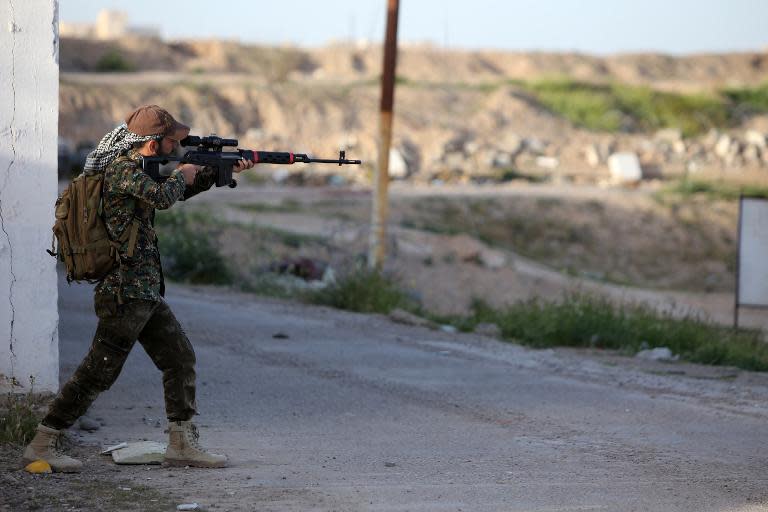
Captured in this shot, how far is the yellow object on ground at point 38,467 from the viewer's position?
18.2 feet

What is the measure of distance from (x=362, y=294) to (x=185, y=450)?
6.86 metres

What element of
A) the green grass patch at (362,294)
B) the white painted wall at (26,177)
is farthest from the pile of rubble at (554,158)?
the white painted wall at (26,177)

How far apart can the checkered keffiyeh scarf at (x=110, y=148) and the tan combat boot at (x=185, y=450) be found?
136 cm

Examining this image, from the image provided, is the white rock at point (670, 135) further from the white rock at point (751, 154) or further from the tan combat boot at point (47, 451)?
the tan combat boot at point (47, 451)

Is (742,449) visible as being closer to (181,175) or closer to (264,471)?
(264,471)

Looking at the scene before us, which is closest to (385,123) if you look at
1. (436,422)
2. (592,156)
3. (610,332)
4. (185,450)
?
(610,332)

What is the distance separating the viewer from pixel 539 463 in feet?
20.3

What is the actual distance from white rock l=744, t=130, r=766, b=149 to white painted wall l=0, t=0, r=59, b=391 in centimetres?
4155

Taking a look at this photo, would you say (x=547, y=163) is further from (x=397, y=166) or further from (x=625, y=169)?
(x=397, y=166)

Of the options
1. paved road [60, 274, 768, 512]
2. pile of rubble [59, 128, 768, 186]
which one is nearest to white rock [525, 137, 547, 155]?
pile of rubble [59, 128, 768, 186]

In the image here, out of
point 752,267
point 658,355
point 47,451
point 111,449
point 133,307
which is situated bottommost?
point 658,355

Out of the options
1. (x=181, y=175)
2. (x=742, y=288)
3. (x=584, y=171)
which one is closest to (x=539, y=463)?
(x=181, y=175)

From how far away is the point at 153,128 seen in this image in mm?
5430

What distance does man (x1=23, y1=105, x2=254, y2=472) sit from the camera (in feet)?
17.5
